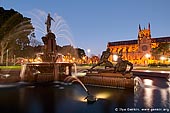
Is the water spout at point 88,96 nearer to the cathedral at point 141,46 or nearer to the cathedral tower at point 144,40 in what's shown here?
the cathedral at point 141,46

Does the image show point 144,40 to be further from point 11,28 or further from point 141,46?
point 11,28

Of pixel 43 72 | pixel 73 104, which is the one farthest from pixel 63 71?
pixel 73 104

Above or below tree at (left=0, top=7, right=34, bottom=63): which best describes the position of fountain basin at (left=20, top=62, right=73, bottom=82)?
below

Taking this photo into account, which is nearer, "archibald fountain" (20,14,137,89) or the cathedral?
"archibald fountain" (20,14,137,89)

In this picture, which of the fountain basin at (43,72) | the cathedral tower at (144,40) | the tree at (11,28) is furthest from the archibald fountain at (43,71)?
the cathedral tower at (144,40)

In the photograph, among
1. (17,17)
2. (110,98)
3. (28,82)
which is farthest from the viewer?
(17,17)

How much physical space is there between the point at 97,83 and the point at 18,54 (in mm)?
51311

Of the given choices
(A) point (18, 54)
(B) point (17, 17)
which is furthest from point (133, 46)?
(B) point (17, 17)

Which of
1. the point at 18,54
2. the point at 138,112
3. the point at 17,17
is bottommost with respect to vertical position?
the point at 138,112

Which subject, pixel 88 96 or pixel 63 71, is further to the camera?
pixel 63 71

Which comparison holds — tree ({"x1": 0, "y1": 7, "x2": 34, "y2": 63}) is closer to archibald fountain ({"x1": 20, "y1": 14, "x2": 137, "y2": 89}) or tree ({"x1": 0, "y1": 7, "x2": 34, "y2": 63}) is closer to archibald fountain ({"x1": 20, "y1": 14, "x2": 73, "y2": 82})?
archibald fountain ({"x1": 20, "y1": 14, "x2": 137, "y2": 89})

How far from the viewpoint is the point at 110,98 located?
43.1 feet

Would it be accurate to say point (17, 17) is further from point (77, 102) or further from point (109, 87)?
point (77, 102)

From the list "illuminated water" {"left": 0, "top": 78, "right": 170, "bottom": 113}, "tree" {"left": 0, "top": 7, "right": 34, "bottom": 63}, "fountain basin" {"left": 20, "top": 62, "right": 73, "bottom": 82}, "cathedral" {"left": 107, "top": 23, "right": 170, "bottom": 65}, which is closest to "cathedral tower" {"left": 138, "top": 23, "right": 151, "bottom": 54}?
"cathedral" {"left": 107, "top": 23, "right": 170, "bottom": 65}
